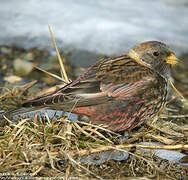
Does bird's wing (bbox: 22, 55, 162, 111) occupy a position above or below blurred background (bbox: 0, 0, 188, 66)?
above

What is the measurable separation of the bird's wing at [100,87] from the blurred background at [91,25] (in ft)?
9.22

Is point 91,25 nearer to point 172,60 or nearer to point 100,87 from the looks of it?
point 172,60

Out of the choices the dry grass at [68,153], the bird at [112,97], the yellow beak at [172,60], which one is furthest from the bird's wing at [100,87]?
the yellow beak at [172,60]

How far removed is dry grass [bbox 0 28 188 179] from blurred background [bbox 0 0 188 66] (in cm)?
310

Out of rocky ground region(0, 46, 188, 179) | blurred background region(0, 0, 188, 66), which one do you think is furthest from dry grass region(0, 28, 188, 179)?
blurred background region(0, 0, 188, 66)

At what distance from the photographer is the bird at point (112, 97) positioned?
2809 millimetres

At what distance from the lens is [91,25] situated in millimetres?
7145

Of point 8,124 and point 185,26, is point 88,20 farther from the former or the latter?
point 8,124

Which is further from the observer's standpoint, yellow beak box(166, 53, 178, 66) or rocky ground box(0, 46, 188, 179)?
yellow beak box(166, 53, 178, 66)

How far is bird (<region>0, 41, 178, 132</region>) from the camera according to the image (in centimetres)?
281

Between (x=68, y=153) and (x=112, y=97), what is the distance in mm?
654

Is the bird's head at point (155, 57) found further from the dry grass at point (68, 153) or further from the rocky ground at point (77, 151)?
the dry grass at point (68, 153)

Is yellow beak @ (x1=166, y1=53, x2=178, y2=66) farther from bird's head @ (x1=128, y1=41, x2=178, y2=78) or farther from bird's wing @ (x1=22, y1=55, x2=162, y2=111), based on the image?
bird's wing @ (x1=22, y1=55, x2=162, y2=111)

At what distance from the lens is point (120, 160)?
2.71m
